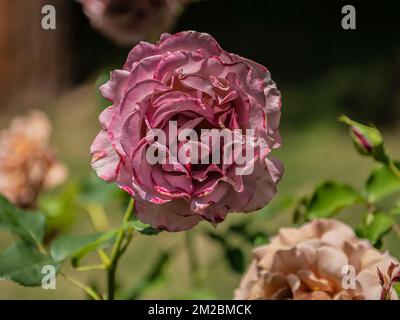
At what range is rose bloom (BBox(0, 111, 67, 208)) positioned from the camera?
1035 millimetres

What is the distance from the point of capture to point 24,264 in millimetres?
565

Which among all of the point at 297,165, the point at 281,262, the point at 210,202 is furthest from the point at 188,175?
the point at 297,165

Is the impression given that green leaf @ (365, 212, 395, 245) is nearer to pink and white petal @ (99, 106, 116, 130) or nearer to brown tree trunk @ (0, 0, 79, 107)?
pink and white petal @ (99, 106, 116, 130)

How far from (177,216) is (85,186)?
0.51m

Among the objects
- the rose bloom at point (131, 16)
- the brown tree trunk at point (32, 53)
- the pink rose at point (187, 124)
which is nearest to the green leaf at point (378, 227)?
the pink rose at point (187, 124)

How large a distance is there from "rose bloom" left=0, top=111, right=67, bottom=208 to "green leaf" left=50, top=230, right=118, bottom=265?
408 millimetres

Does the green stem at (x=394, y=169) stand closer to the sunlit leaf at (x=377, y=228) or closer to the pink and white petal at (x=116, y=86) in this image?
the sunlit leaf at (x=377, y=228)

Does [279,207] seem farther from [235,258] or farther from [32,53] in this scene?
[32,53]

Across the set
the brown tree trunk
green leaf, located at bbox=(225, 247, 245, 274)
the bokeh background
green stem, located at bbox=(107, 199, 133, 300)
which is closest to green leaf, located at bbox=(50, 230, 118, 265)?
green stem, located at bbox=(107, 199, 133, 300)

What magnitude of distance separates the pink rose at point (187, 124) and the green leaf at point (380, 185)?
24 cm

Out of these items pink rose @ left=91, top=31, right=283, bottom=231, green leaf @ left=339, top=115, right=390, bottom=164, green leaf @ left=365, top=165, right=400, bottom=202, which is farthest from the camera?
green leaf @ left=365, top=165, right=400, bottom=202

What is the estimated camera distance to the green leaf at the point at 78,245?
60 cm

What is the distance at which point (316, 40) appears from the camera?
151 inches
